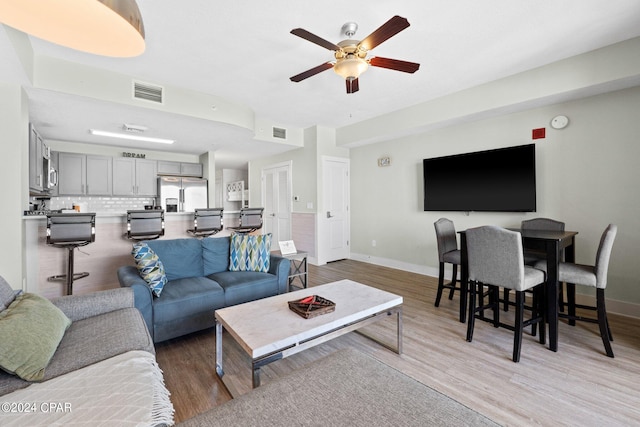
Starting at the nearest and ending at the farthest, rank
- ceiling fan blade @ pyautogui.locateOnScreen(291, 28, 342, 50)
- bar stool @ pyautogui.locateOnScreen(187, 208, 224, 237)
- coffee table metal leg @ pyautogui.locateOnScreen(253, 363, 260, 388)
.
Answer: coffee table metal leg @ pyautogui.locateOnScreen(253, 363, 260, 388) → ceiling fan blade @ pyautogui.locateOnScreen(291, 28, 342, 50) → bar stool @ pyautogui.locateOnScreen(187, 208, 224, 237)

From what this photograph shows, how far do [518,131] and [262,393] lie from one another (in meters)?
4.18

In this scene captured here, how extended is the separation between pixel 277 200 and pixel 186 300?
4.28 m

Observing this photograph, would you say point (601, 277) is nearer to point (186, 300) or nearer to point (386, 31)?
point (386, 31)

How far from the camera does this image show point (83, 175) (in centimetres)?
518

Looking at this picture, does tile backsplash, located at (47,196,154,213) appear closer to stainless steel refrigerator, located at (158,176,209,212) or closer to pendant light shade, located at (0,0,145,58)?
stainless steel refrigerator, located at (158,176,209,212)

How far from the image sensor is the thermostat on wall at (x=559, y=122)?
3.23 meters

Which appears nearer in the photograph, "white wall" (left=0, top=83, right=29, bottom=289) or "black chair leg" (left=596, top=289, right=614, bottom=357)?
"black chair leg" (left=596, top=289, right=614, bottom=357)

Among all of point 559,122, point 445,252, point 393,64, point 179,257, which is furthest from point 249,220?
point 559,122

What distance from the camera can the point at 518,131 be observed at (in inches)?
141

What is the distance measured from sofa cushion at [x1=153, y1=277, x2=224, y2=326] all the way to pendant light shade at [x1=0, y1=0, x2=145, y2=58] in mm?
1873

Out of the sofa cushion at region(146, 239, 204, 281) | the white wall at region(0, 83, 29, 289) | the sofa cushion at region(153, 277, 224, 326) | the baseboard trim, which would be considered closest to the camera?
the sofa cushion at region(153, 277, 224, 326)

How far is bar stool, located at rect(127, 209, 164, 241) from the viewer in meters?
3.29

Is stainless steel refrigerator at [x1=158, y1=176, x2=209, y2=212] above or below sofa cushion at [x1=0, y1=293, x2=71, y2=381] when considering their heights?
above

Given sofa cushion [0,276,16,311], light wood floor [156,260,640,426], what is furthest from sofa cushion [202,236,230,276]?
sofa cushion [0,276,16,311]
